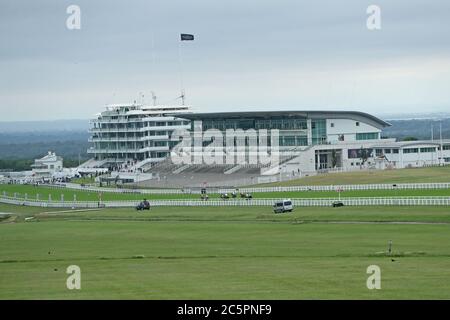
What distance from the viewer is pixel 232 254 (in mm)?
45500

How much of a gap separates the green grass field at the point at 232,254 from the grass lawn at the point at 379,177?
25.8 meters

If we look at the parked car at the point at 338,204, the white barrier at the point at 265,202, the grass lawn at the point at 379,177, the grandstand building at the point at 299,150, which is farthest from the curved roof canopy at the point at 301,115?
the parked car at the point at 338,204

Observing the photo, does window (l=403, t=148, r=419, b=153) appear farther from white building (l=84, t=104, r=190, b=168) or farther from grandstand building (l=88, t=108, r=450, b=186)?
white building (l=84, t=104, r=190, b=168)

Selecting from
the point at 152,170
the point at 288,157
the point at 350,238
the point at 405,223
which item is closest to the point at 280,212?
the point at 405,223

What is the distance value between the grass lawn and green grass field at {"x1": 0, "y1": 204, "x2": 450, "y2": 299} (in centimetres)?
2581

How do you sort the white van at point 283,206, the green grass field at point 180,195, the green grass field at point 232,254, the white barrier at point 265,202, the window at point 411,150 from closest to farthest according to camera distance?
the green grass field at point 232,254
the white barrier at point 265,202
the white van at point 283,206
the green grass field at point 180,195
the window at point 411,150

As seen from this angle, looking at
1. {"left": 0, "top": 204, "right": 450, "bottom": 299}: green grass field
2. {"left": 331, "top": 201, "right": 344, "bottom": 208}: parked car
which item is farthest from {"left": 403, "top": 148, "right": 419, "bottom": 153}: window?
{"left": 331, "top": 201, "right": 344, "bottom": 208}: parked car

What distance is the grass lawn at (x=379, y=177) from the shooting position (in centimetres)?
10125

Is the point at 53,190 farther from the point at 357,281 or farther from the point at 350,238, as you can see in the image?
the point at 357,281

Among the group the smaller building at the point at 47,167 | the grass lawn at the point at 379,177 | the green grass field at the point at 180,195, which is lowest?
the green grass field at the point at 180,195

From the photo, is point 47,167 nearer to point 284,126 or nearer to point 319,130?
point 284,126

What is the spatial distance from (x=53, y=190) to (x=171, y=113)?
144 feet

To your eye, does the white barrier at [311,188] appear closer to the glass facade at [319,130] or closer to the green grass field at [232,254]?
the green grass field at [232,254]

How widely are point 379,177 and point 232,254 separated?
2487 inches
